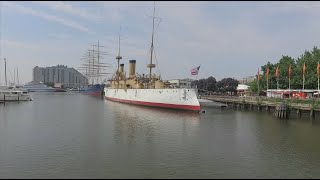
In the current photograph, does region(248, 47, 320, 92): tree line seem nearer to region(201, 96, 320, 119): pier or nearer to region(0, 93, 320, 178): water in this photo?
A: region(201, 96, 320, 119): pier

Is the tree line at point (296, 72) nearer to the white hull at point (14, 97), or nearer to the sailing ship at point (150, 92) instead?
the sailing ship at point (150, 92)

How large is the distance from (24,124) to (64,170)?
24238 mm

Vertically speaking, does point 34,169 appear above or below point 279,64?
below

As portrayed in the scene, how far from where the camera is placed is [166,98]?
2534 inches

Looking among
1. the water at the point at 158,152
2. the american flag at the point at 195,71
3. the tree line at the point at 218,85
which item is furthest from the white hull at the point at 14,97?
the tree line at the point at 218,85

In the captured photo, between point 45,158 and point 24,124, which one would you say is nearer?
point 45,158

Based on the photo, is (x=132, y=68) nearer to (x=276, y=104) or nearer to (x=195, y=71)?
(x=195, y=71)

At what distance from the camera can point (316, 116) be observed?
5159 centimetres

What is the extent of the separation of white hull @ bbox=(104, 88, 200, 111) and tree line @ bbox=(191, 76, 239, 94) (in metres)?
72.6

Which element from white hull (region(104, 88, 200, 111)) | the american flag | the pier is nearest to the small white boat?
white hull (region(104, 88, 200, 111))

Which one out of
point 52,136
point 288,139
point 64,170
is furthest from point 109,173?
point 288,139

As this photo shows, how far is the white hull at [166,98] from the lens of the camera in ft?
195

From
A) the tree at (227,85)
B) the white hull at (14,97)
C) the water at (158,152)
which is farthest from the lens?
the tree at (227,85)

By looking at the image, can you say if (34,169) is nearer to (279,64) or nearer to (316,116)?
(316,116)
